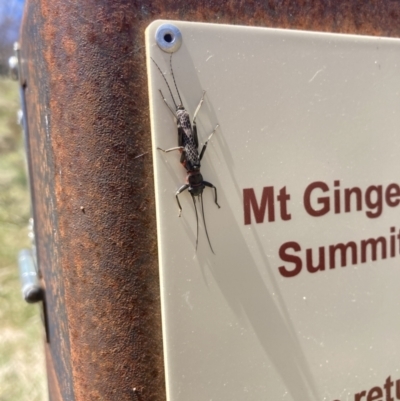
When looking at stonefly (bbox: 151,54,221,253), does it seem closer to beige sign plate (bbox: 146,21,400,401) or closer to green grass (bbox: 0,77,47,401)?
beige sign plate (bbox: 146,21,400,401)

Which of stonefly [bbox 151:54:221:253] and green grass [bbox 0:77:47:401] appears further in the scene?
green grass [bbox 0:77:47:401]

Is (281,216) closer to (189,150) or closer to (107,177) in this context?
(189,150)

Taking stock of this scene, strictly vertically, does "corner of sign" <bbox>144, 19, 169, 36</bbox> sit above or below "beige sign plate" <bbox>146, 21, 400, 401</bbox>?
above

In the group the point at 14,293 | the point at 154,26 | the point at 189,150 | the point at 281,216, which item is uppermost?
the point at 154,26

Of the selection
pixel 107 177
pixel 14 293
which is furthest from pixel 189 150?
pixel 14 293

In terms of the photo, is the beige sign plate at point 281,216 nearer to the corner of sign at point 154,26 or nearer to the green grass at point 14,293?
the corner of sign at point 154,26

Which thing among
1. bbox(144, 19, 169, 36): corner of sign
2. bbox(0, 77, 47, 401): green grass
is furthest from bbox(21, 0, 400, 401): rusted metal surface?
bbox(0, 77, 47, 401): green grass

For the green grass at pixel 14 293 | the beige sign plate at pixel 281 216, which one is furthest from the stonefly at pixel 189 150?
the green grass at pixel 14 293
